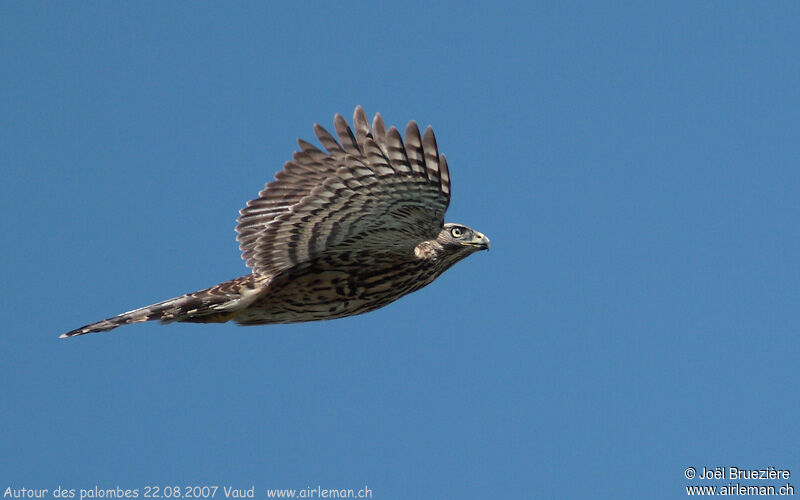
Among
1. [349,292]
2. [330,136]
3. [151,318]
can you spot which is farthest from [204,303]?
[330,136]

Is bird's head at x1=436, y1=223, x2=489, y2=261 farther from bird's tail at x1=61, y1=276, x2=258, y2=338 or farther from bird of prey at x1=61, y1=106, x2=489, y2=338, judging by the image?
bird's tail at x1=61, y1=276, x2=258, y2=338

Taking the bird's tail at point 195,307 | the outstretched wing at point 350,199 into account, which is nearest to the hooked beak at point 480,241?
the outstretched wing at point 350,199

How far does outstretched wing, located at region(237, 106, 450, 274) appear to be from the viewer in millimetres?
8781

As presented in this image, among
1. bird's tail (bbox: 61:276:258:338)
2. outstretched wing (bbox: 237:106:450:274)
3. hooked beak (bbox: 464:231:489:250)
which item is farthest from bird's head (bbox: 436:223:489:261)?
bird's tail (bbox: 61:276:258:338)

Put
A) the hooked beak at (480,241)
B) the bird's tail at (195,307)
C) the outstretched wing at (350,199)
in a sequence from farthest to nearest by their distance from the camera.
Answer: the hooked beak at (480,241), the bird's tail at (195,307), the outstretched wing at (350,199)

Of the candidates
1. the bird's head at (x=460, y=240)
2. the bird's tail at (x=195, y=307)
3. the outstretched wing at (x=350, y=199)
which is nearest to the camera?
the outstretched wing at (x=350, y=199)

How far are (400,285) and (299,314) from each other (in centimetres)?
97

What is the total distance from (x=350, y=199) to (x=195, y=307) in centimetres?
180

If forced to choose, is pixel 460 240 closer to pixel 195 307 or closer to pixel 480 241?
pixel 480 241

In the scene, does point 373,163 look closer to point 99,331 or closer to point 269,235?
point 269,235

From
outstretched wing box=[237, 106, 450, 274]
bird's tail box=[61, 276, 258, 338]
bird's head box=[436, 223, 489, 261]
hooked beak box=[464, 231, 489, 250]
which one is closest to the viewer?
outstretched wing box=[237, 106, 450, 274]

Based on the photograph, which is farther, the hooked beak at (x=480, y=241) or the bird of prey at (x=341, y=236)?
the hooked beak at (x=480, y=241)

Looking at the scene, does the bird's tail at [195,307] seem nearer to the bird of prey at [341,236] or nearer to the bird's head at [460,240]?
the bird of prey at [341,236]

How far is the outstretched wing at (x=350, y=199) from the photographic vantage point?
28.8 feet
